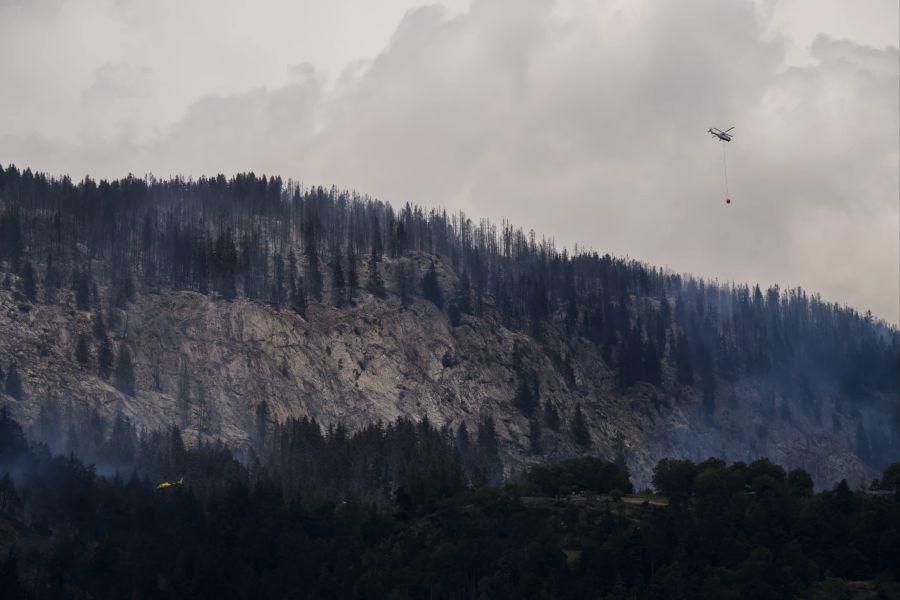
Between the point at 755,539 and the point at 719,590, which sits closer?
the point at 719,590

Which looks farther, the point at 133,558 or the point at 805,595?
the point at 133,558

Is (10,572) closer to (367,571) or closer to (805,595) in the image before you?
(367,571)

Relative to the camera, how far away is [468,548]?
200 meters

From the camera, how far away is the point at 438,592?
628 ft

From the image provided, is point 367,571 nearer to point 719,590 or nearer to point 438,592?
point 438,592

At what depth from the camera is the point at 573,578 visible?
614ft

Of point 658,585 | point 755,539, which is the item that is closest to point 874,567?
point 755,539

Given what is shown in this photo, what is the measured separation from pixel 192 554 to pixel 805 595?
245 ft

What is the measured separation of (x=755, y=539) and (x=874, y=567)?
14.7 m

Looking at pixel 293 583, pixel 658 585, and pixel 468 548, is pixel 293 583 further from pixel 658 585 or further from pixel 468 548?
pixel 658 585

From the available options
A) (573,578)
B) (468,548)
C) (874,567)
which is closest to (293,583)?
(468,548)

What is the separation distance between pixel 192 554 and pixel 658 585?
5808cm

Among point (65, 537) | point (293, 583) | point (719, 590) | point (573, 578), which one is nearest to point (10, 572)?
point (65, 537)

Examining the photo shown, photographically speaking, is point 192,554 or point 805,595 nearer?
point 805,595
